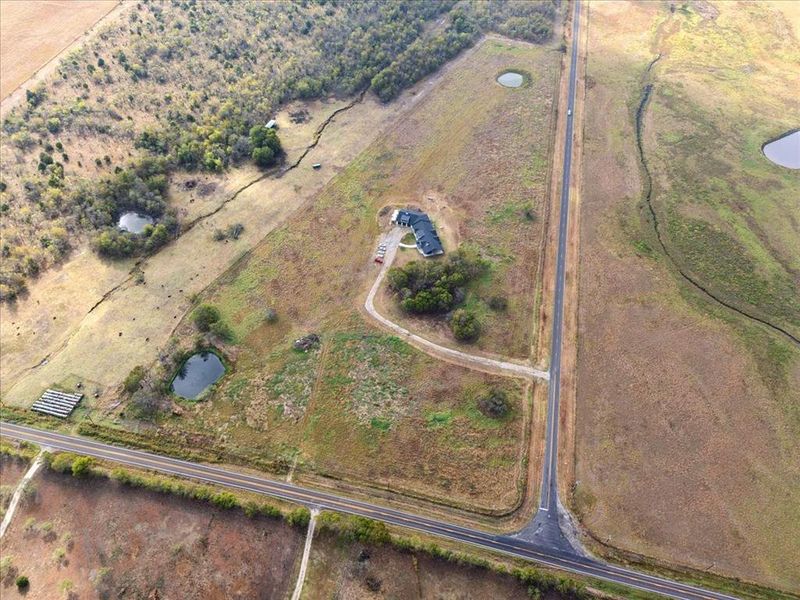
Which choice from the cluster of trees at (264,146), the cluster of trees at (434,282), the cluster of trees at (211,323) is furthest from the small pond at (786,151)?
the cluster of trees at (211,323)

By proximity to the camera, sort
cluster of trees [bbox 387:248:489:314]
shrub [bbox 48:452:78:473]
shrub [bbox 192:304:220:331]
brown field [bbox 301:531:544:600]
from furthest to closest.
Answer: cluster of trees [bbox 387:248:489:314] → shrub [bbox 192:304:220:331] → shrub [bbox 48:452:78:473] → brown field [bbox 301:531:544:600]

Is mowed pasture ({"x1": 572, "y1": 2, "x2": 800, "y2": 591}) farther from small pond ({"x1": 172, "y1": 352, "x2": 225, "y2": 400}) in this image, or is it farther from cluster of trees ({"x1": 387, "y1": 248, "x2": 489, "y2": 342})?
small pond ({"x1": 172, "y1": 352, "x2": 225, "y2": 400})

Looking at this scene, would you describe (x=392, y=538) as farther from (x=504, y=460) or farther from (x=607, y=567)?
(x=607, y=567)

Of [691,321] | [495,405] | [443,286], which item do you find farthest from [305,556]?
[691,321]

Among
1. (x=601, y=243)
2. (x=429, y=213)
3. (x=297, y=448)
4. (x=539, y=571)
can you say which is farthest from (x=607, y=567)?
(x=429, y=213)

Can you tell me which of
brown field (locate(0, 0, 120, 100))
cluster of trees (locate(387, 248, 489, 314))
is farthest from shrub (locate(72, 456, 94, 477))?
brown field (locate(0, 0, 120, 100))

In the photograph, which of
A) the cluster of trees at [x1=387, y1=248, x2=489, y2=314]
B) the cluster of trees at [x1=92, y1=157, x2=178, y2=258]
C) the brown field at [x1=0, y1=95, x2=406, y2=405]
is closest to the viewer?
the brown field at [x1=0, y1=95, x2=406, y2=405]

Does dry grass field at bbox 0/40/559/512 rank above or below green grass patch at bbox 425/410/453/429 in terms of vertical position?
above
